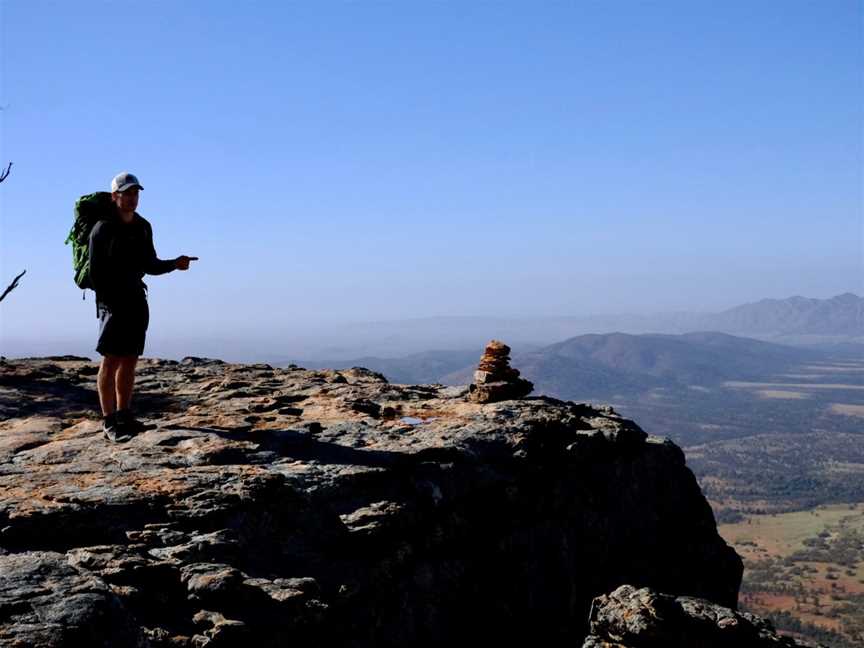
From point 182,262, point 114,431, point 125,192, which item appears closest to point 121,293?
point 182,262

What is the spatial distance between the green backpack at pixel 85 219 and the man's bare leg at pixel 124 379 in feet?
5.15

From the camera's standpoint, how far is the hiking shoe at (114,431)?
12367 millimetres

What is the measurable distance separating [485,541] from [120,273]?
8167 millimetres

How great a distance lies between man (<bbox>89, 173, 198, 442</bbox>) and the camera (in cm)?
1215

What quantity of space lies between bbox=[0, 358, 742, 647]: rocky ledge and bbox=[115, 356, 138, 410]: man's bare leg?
0.76 m

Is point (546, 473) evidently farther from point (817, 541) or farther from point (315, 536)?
point (817, 541)

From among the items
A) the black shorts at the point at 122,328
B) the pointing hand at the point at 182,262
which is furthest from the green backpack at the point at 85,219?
the pointing hand at the point at 182,262

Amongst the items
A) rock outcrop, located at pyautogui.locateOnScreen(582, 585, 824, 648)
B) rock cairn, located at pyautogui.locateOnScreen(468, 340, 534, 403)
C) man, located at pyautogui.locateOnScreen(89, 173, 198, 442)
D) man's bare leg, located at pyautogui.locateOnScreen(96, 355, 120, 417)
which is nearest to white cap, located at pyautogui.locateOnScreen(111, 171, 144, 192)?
man, located at pyautogui.locateOnScreen(89, 173, 198, 442)

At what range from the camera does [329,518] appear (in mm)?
10289

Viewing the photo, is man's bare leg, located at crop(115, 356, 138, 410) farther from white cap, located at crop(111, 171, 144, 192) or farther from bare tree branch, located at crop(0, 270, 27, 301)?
bare tree branch, located at crop(0, 270, 27, 301)

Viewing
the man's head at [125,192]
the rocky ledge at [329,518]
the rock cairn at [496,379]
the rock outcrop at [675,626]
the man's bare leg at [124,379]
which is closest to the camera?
the rocky ledge at [329,518]

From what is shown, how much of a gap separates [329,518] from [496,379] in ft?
22.9

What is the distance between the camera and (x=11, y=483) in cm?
994

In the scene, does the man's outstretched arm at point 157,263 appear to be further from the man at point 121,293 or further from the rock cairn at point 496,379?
the rock cairn at point 496,379
